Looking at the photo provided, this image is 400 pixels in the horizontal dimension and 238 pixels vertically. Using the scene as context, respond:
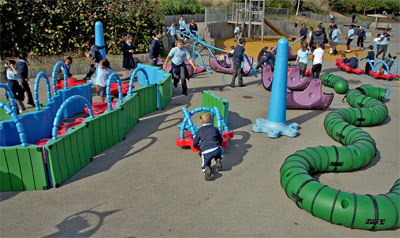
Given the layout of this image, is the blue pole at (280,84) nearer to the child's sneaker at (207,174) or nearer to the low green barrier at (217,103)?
the low green barrier at (217,103)

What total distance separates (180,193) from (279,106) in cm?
401

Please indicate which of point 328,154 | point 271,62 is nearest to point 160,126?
point 328,154

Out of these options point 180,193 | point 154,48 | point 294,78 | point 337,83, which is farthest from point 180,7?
point 180,193

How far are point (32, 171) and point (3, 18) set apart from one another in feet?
40.4

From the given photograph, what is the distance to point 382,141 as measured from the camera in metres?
8.91

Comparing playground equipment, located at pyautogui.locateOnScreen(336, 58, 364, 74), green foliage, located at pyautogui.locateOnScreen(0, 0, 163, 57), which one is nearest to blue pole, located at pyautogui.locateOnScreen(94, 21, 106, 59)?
green foliage, located at pyautogui.locateOnScreen(0, 0, 163, 57)

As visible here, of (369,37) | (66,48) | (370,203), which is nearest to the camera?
(370,203)

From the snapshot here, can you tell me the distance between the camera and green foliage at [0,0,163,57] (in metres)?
15.7

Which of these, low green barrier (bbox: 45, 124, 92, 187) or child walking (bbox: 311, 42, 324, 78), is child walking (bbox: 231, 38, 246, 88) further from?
low green barrier (bbox: 45, 124, 92, 187)

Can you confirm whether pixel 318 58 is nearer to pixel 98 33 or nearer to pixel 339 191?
pixel 98 33

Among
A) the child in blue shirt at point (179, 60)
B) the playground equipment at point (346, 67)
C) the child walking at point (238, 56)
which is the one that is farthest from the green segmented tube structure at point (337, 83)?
the child in blue shirt at point (179, 60)

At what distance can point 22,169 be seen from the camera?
600cm

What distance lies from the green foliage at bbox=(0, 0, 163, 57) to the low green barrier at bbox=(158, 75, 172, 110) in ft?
24.4

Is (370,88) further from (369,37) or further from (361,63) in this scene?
(369,37)
